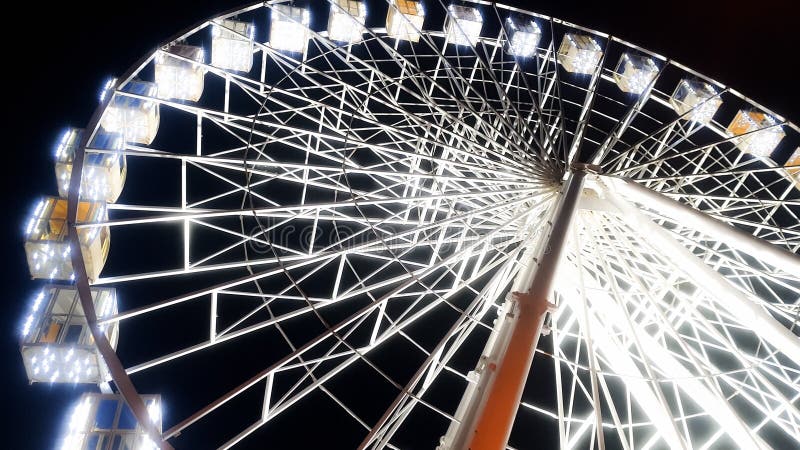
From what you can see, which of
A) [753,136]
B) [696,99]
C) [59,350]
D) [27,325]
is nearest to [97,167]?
[27,325]

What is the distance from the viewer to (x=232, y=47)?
38.7 ft

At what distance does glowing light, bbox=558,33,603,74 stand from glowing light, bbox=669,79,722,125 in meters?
2.06

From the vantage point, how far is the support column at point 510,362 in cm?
488

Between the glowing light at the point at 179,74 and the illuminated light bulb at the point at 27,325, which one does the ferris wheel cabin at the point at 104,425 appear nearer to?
the illuminated light bulb at the point at 27,325

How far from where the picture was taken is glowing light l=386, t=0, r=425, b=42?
43.6 ft

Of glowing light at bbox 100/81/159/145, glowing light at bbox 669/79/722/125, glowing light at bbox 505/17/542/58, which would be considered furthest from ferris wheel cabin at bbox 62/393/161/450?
glowing light at bbox 669/79/722/125

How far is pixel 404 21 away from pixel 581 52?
13.3ft

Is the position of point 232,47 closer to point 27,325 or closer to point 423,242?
point 423,242

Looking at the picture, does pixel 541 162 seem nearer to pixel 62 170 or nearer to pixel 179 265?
pixel 62 170

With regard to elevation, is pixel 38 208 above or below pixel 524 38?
below

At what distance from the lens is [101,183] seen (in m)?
8.64

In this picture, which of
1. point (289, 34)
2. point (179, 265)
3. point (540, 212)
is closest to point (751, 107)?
point (540, 212)

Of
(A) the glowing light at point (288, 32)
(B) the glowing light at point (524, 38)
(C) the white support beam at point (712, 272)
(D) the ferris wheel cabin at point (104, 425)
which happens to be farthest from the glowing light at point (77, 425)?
(B) the glowing light at point (524, 38)

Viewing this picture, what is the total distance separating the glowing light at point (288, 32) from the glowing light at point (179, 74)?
1861mm
